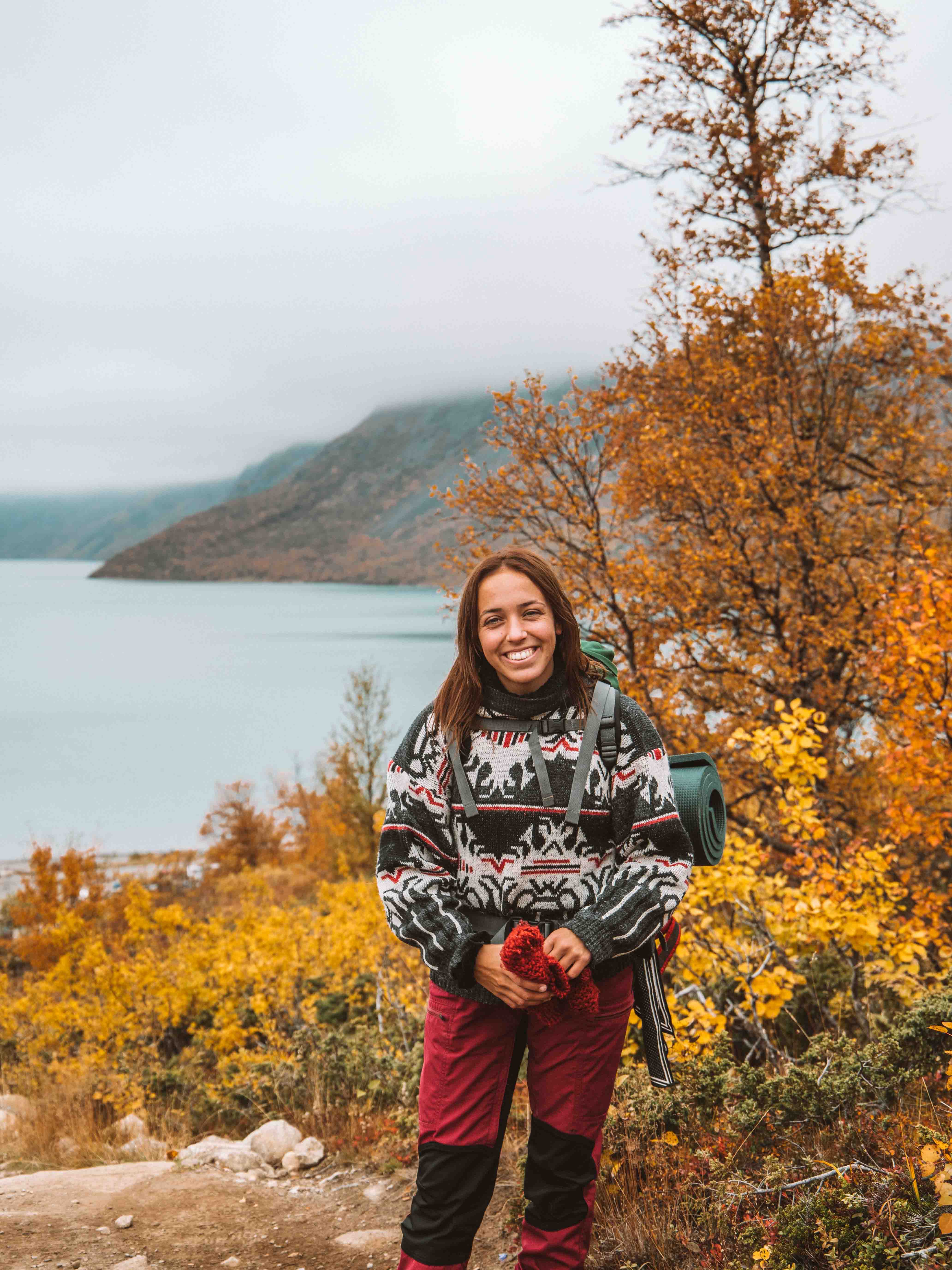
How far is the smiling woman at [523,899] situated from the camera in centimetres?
233

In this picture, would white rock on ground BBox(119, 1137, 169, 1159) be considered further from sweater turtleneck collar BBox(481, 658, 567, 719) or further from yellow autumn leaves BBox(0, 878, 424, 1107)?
sweater turtleneck collar BBox(481, 658, 567, 719)

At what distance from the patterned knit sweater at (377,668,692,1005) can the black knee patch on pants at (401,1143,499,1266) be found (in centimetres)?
43

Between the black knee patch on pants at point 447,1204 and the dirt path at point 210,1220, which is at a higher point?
the black knee patch on pants at point 447,1204

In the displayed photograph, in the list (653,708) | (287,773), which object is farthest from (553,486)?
(287,773)

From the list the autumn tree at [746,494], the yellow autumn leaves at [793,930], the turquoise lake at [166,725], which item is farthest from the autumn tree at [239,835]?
the yellow autumn leaves at [793,930]

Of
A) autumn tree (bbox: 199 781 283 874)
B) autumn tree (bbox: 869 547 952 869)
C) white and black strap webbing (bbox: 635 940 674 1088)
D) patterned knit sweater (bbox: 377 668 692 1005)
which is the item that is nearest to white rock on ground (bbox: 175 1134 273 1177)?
white and black strap webbing (bbox: 635 940 674 1088)

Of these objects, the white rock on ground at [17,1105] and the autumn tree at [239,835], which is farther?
the autumn tree at [239,835]

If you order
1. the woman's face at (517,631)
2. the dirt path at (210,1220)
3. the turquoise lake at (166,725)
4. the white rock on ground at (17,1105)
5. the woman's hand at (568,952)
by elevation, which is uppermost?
the woman's face at (517,631)

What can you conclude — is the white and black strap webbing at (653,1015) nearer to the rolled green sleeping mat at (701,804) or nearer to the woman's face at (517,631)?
the rolled green sleeping mat at (701,804)

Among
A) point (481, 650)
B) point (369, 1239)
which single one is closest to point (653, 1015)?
point (481, 650)

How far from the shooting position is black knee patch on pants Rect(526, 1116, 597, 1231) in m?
2.44

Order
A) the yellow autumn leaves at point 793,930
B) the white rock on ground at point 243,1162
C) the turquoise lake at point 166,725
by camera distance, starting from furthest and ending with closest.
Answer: the turquoise lake at point 166,725 < the white rock on ground at point 243,1162 < the yellow autumn leaves at point 793,930

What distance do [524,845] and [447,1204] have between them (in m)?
0.96

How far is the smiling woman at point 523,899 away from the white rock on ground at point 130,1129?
4490 millimetres
